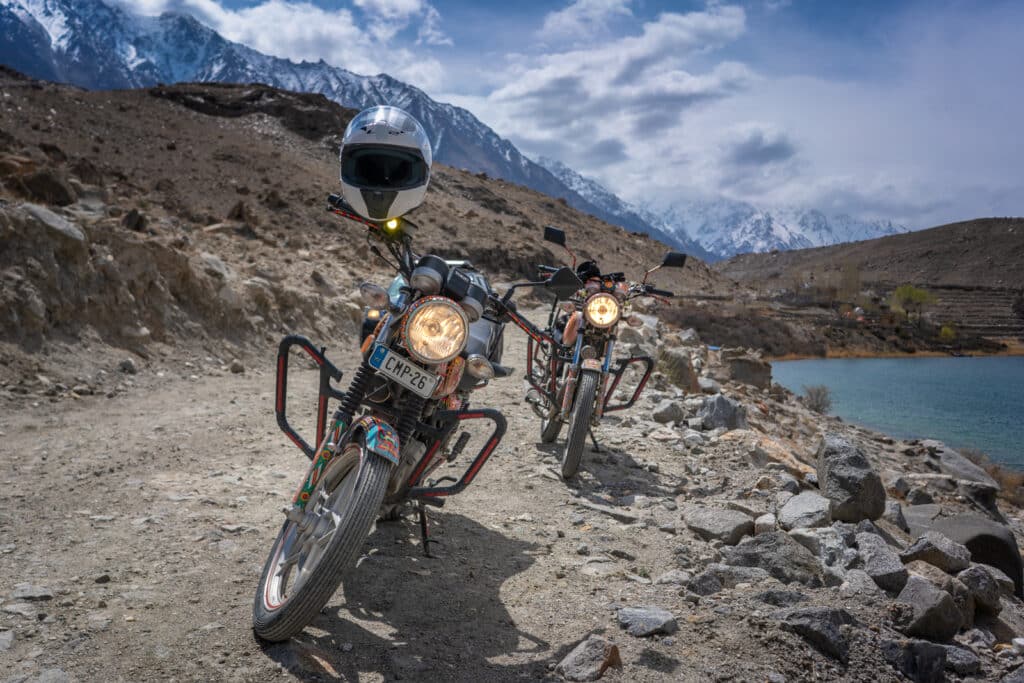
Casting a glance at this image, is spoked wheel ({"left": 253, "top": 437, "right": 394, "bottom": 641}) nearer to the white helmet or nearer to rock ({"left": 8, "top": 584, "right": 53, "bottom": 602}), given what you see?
rock ({"left": 8, "top": 584, "right": 53, "bottom": 602})

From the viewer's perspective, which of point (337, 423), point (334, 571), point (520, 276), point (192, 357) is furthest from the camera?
point (520, 276)

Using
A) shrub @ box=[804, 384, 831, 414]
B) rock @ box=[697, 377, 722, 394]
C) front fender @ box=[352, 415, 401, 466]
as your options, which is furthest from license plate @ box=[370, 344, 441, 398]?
shrub @ box=[804, 384, 831, 414]

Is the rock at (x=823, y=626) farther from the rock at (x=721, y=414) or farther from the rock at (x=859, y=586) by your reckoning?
the rock at (x=721, y=414)

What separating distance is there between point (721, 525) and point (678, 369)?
7932mm

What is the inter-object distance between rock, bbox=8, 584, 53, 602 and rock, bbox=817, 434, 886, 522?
468 cm

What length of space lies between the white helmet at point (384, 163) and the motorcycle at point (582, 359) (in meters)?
2.32

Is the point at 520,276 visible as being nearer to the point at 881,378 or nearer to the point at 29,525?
the point at 881,378

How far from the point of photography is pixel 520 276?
1309 inches

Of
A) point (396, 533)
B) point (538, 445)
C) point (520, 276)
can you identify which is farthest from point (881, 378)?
point (396, 533)

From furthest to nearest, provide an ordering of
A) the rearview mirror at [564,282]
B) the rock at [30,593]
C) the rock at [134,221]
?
1. the rock at [134,221]
2. the rearview mirror at [564,282]
3. the rock at [30,593]

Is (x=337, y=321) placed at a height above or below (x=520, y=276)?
below

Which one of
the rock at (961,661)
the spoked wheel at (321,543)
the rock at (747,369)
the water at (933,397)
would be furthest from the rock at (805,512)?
the water at (933,397)

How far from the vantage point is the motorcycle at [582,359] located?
5430mm

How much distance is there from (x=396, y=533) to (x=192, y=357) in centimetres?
587
